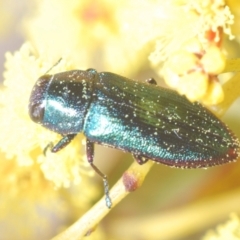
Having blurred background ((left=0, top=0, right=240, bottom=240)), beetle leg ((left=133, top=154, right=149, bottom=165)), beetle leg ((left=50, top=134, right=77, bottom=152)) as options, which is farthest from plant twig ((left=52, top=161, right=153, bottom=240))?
blurred background ((left=0, top=0, right=240, bottom=240))

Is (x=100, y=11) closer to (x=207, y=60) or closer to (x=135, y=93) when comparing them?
(x=135, y=93)

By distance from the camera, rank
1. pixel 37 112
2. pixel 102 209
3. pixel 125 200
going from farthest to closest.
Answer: pixel 125 200 < pixel 37 112 < pixel 102 209

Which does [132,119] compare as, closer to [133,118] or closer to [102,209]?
[133,118]

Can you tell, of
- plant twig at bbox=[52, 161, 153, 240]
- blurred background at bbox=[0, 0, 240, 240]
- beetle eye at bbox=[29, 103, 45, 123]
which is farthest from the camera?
blurred background at bbox=[0, 0, 240, 240]

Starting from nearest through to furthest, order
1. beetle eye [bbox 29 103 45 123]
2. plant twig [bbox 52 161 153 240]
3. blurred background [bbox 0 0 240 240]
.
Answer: plant twig [bbox 52 161 153 240]
beetle eye [bbox 29 103 45 123]
blurred background [bbox 0 0 240 240]

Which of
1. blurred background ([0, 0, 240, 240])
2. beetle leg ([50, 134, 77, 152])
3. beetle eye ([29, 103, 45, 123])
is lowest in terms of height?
blurred background ([0, 0, 240, 240])

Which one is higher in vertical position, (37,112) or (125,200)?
(37,112)

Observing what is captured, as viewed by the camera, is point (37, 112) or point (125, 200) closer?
point (37, 112)

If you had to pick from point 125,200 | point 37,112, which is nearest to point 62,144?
point 37,112

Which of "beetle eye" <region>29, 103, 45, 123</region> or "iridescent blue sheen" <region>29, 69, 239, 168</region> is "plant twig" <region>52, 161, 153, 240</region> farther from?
"beetle eye" <region>29, 103, 45, 123</region>

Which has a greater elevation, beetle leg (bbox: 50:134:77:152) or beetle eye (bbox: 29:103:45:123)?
beetle eye (bbox: 29:103:45:123)
